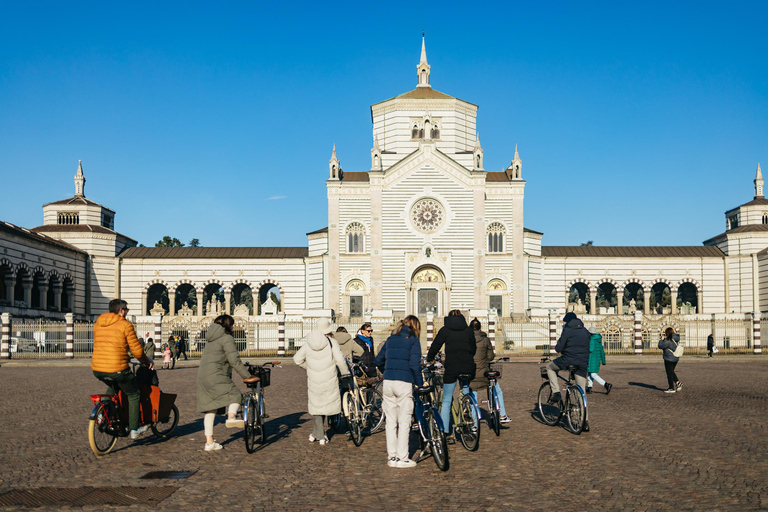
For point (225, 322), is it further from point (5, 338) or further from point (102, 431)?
point (5, 338)

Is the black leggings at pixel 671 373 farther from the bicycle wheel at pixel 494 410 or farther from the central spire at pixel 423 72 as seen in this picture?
the central spire at pixel 423 72

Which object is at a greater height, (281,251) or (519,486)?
(281,251)

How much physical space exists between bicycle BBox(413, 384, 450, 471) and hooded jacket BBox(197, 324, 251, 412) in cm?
218

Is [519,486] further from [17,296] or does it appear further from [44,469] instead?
[17,296]

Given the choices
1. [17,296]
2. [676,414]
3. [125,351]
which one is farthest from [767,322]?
[17,296]

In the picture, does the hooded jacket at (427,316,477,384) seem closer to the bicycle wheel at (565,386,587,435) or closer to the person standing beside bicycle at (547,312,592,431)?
the bicycle wheel at (565,386,587,435)

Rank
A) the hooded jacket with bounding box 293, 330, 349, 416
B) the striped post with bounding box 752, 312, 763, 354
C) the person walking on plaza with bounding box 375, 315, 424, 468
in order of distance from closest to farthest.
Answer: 1. the person walking on plaza with bounding box 375, 315, 424, 468
2. the hooded jacket with bounding box 293, 330, 349, 416
3. the striped post with bounding box 752, 312, 763, 354

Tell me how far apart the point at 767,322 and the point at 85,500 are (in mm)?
39327

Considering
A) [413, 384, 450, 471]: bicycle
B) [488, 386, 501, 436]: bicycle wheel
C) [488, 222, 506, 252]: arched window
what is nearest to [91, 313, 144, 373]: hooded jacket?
[413, 384, 450, 471]: bicycle

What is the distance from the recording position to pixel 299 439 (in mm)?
10594

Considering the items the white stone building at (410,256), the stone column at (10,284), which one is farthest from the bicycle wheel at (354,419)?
the stone column at (10,284)

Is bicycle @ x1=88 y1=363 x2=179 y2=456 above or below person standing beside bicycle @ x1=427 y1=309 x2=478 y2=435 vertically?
below

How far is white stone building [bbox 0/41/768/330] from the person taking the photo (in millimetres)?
49219

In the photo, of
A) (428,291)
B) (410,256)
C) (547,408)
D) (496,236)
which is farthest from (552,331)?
(547,408)
